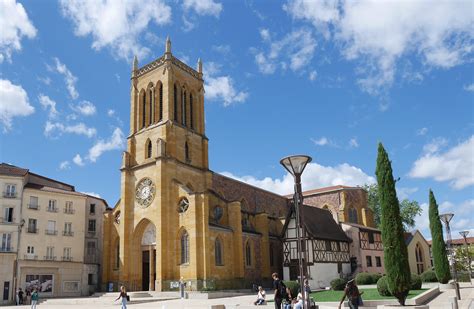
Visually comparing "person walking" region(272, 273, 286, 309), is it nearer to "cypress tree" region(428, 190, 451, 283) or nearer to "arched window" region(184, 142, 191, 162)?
"cypress tree" region(428, 190, 451, 283)

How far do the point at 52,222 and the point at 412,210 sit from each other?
48603 mm

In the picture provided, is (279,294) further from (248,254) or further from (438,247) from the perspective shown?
(248,254)

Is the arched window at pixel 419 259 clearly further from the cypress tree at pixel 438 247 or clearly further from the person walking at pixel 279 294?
the person walking at pixel 279 294

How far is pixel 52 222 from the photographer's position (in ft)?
135

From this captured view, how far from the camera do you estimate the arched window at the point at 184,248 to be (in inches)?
1358

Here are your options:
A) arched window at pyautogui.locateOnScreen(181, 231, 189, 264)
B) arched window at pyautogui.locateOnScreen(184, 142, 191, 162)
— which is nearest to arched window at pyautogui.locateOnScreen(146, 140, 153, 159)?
arched window at pyautogui.locateOnScreen(184, 142, 191, 162)

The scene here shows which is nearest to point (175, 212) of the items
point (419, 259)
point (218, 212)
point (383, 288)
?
point (218, 212)

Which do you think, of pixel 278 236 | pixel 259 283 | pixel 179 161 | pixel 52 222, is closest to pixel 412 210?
pixel 278 236

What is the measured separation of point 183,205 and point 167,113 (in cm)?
864

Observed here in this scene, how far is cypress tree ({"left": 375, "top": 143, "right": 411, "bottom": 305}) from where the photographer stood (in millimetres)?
17656

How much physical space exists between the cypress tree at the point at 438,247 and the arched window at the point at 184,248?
18.4 metres

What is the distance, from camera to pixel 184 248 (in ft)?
115

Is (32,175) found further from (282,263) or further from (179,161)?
(282,263)

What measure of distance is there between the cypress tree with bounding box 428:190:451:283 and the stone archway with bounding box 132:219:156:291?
2186 centimetres
